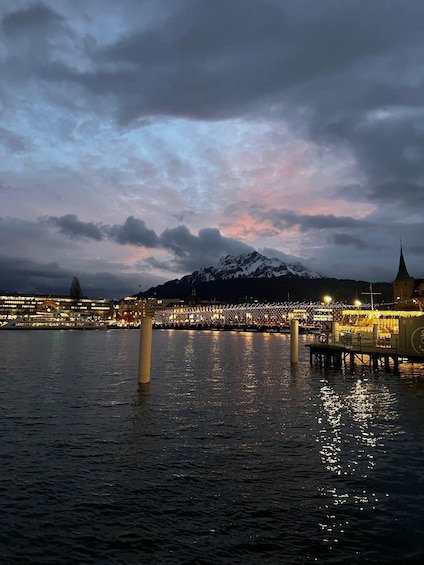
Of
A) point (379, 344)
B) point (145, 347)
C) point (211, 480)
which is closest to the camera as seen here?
point (211, 480)

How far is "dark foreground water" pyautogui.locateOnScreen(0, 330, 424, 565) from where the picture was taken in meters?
12.4

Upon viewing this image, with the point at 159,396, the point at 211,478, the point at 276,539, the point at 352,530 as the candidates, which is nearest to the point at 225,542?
the point at 276,539

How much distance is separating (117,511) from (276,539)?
5.03m

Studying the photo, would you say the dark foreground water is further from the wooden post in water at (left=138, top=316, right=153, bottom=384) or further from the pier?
the pier

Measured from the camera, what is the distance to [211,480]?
1745cm

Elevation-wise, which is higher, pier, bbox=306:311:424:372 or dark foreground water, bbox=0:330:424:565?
pier, bbox=306:311:424:372

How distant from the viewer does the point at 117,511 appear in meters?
14.7

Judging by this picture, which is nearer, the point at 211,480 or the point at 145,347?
the point at 211,480

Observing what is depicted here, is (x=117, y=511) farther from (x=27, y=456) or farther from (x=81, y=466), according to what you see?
(x=27, y=456)

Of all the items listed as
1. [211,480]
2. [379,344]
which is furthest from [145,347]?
[379,344]

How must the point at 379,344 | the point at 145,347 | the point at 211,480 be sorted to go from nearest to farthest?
1. the point at 211,480
2. the point at 145,347
3. the point at 379,344

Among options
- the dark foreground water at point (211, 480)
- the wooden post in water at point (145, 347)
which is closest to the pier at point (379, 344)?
the dark foreground water at point (211, 480)

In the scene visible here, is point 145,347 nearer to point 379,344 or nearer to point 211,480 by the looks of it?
point 211,480

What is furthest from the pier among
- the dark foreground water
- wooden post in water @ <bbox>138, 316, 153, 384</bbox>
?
wooden post in water @ <bbox>138, 316, 153, 384</bbox>
